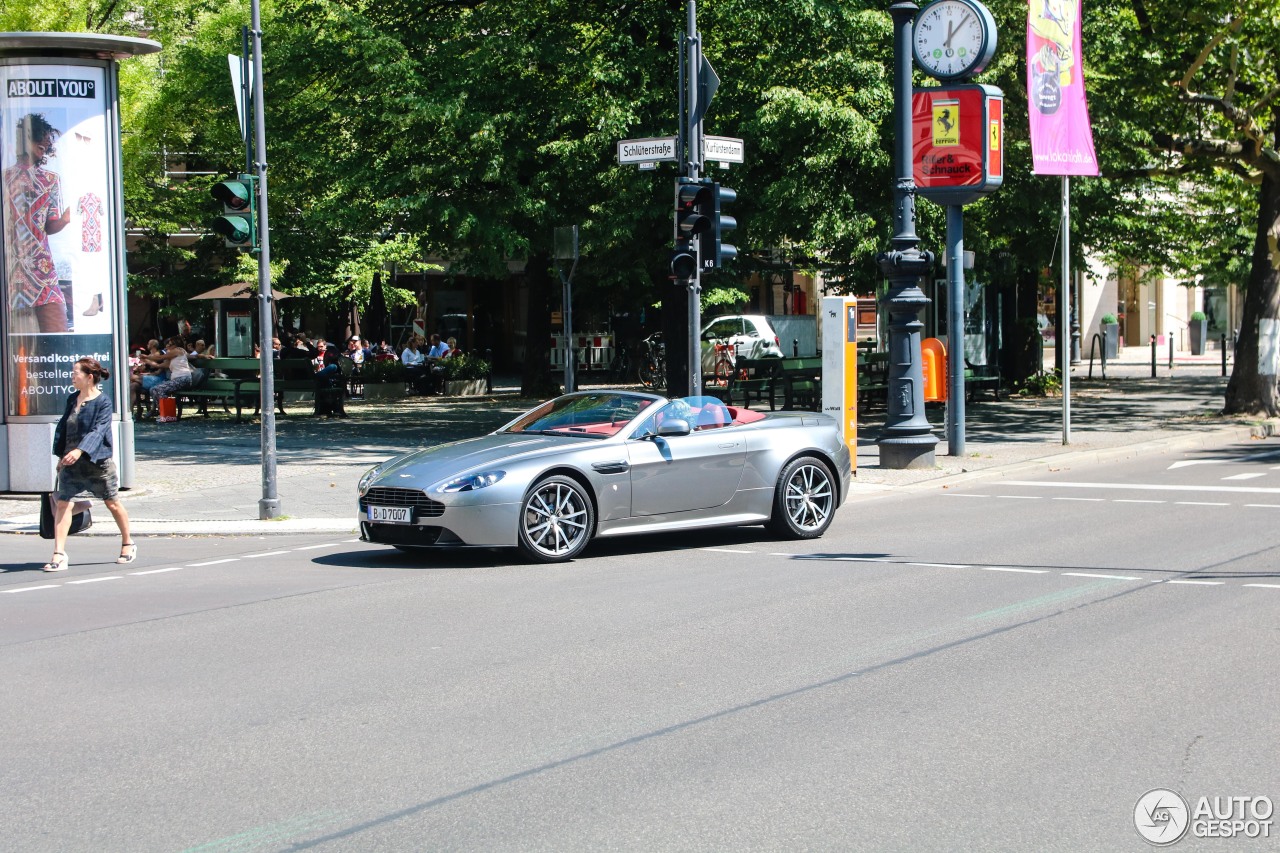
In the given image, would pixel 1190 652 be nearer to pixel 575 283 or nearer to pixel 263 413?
pixel 263 413

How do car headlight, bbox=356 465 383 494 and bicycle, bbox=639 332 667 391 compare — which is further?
bicycle, bbox=639 332 667 391

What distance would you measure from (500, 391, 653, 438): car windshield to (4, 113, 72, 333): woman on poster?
21.6 feet

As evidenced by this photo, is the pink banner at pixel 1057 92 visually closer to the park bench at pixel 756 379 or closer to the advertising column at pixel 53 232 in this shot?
the park bench at pixel 756 379

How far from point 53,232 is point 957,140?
416 inches

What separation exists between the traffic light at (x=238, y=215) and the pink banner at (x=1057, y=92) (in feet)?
32.6

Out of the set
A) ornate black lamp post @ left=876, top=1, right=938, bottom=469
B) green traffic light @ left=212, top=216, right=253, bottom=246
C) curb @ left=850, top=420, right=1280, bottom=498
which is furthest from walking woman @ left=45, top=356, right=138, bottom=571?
ornate black lamp post @ left=876, top=1, right=938, bottom=469

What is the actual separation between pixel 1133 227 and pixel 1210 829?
87.4ft

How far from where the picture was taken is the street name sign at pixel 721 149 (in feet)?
54.1

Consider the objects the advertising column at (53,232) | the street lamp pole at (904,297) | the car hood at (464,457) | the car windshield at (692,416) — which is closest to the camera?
the car hood at (464,457)

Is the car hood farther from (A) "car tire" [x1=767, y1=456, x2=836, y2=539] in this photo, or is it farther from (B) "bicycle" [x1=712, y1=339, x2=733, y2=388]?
(B) "bicycle" [x1=712, y1=339, x2=733, y2=388]

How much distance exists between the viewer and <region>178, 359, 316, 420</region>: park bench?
26.4 meters

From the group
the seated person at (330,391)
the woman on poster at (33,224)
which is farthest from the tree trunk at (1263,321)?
the woman on poster at (33,224)

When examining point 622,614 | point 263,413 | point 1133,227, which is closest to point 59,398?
point 263,413

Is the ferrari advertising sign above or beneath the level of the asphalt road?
above
